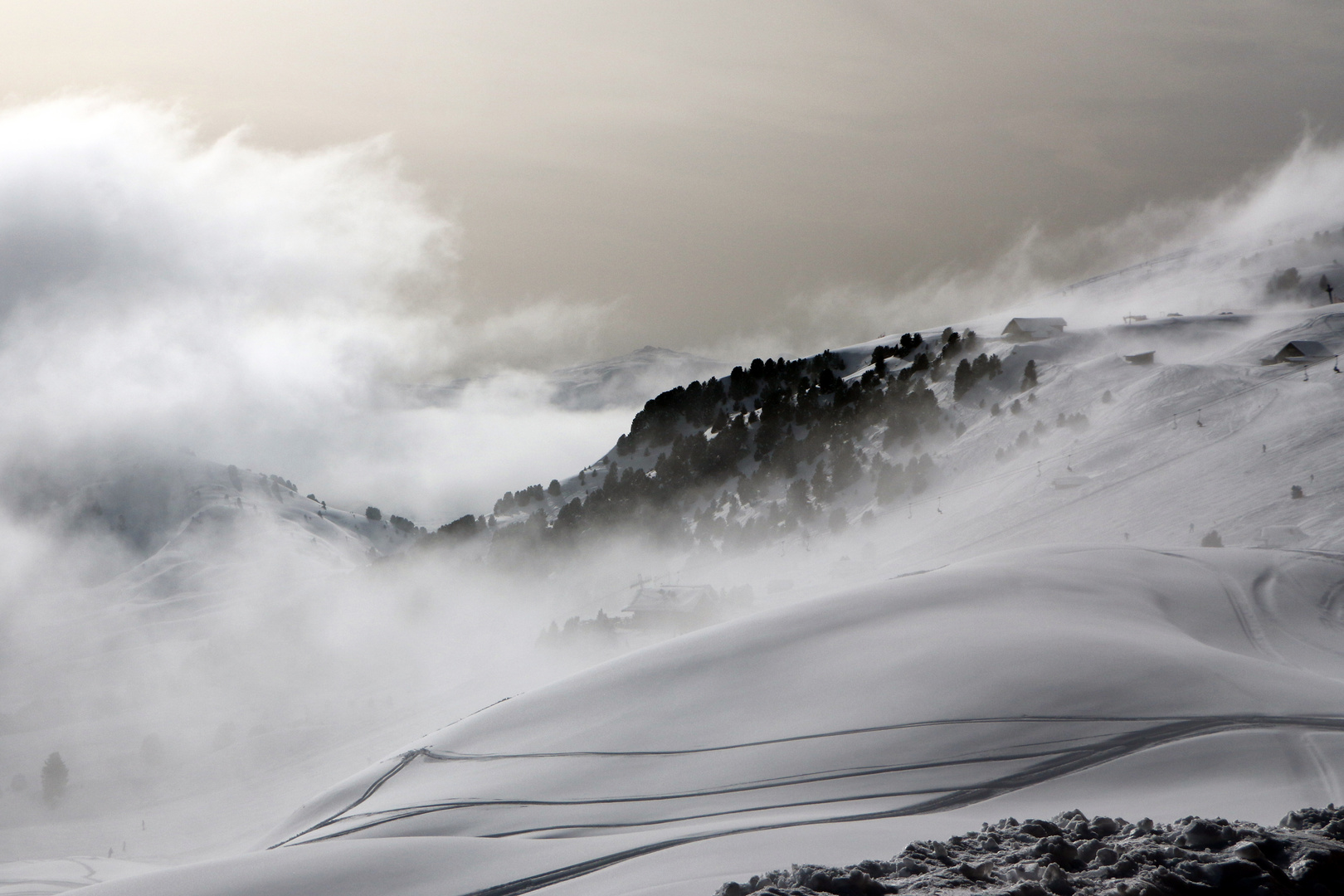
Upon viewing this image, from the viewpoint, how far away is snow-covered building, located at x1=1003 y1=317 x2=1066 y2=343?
9331 cm

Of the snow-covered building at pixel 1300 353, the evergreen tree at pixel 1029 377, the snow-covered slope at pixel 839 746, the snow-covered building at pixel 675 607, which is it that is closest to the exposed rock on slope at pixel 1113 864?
the snow-covered slope at pixel 839 746

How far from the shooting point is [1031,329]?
308 ft

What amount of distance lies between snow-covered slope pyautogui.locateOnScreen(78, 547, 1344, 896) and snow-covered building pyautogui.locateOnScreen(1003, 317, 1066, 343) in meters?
69.0

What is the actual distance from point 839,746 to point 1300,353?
224 feet

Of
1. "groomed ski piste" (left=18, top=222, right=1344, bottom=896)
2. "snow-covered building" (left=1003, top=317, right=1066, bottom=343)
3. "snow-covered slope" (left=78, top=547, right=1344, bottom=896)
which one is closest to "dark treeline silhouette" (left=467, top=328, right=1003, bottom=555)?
"snow-covered building" (left=1003, top=317, right=1066, bottom=343)

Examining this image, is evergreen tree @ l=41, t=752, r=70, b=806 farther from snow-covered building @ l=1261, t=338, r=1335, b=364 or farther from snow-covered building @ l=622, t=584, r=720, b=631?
snow-covered building @ l=1261, t=338, r=1335, b=364

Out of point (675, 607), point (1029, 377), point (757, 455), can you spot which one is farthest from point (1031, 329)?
point (675, 607)

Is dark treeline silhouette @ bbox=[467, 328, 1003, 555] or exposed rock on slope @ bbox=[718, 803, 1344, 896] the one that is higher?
dark treeline silhouette @ bbox=[467, 328, 1003, 555]

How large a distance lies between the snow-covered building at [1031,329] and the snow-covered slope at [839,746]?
6900 cm


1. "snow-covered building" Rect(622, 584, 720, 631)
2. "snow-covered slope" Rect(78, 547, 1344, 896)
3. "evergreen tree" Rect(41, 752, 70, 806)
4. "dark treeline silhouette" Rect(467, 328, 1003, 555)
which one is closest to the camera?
"snow-covered slope" Rect(78, 547, 1344, 896)

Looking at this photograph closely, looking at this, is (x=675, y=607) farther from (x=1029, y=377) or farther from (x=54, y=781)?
(x=54, y=781)

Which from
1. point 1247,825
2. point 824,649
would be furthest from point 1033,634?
point 1247,825

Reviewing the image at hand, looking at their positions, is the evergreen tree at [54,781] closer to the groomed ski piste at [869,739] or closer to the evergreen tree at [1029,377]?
the groomed ski piste at [869,739]

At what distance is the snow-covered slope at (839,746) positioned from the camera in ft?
40.7
